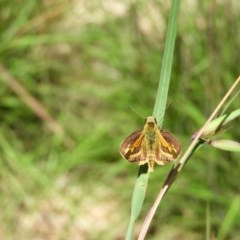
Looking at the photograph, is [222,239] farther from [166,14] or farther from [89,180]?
[166,14]

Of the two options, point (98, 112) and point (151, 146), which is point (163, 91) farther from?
point (98, 112)

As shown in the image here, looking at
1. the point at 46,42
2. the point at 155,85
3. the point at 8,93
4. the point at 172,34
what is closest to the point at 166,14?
the point at 155,85

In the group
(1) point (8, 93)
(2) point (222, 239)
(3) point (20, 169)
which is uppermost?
(1) point (8, 93)

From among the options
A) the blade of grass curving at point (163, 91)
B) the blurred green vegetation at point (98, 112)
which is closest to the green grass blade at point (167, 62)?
the blade of grass curving at point (163, 91)

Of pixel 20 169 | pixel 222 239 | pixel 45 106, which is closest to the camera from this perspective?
pixel 222 239

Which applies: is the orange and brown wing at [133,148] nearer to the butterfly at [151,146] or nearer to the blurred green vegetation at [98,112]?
the butterfly at [151,146]

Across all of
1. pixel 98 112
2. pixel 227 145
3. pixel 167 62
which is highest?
pixel 98 112

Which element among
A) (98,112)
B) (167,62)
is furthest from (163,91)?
(98,112)

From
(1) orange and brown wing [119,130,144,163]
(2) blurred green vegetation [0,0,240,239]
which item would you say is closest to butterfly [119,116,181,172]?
(1) orange and brown wing [119,130,144,163]
